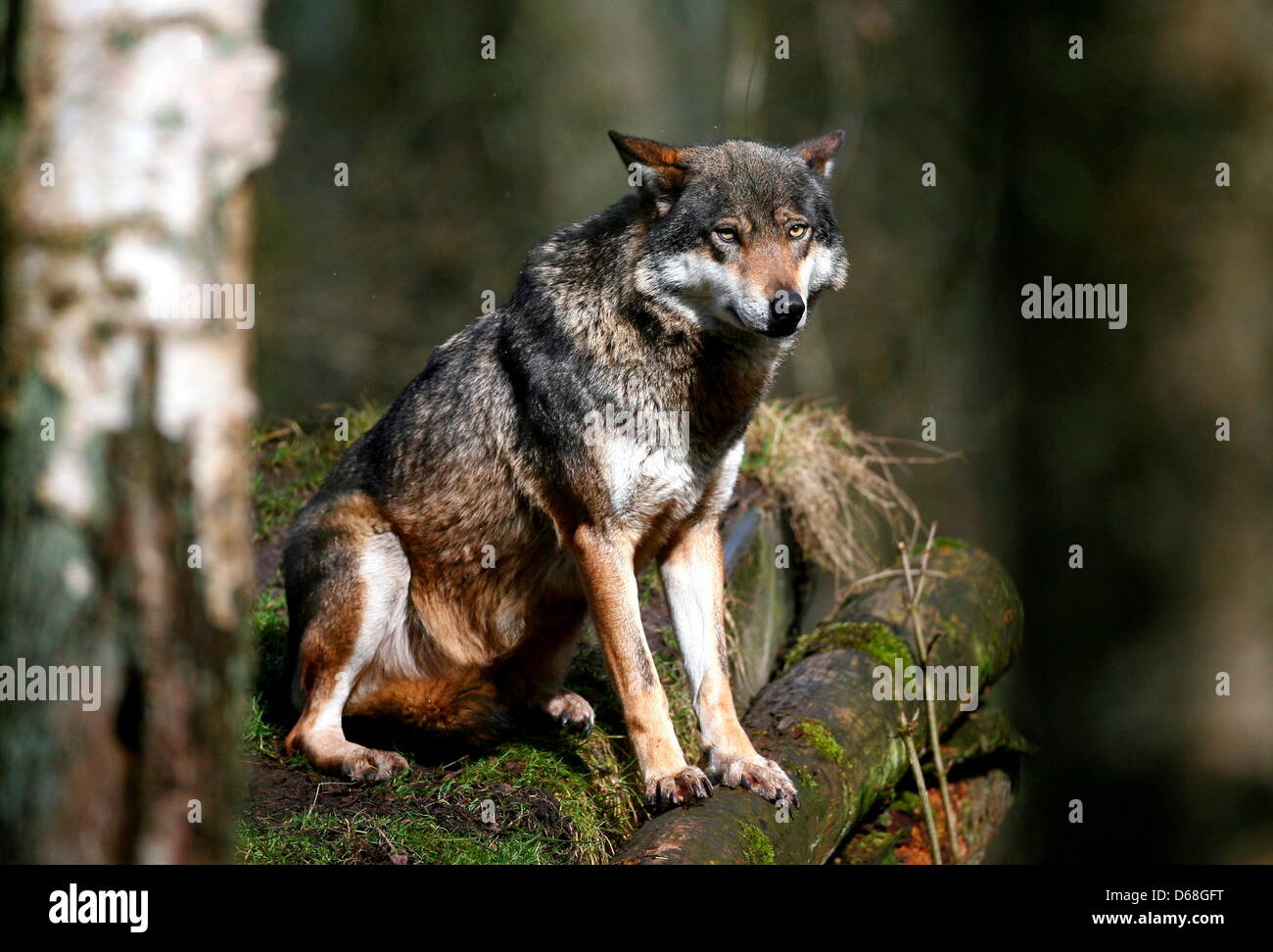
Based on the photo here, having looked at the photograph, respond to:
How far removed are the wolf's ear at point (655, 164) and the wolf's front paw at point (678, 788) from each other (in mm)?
2045

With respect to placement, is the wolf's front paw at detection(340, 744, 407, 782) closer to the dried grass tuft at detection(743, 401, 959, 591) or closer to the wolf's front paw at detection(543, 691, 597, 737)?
the wolf's front paw at detection(543, 691, 597, 737)

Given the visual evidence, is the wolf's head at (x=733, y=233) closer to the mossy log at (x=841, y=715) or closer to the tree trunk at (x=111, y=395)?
the mossy log at (x=841, y=715)

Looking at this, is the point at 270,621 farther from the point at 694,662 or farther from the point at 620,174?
the point at 620,174

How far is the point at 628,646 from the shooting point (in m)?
4.41

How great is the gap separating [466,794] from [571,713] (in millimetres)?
718

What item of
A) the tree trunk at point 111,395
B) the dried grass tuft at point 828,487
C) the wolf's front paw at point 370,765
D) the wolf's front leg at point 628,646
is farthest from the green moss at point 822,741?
the tree trunk at point 111,395

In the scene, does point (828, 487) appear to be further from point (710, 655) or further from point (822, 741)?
point (710, 655)

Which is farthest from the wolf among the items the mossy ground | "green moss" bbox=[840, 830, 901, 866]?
"green moss" bbox=[840, 830, 901, 866]

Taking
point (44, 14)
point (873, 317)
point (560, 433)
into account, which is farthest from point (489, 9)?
point (44, 14)

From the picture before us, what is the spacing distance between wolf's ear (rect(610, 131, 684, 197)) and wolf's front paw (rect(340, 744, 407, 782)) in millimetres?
2344

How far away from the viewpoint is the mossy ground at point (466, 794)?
4160mm

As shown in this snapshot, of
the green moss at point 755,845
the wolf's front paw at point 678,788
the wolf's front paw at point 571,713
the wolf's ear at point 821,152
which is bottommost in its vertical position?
the green moss at point 755,845

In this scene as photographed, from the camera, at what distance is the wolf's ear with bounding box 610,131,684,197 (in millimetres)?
4461

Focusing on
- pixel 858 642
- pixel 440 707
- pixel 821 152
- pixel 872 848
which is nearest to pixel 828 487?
pixel 858 642
